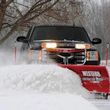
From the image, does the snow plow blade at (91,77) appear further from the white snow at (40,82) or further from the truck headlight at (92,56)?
the truck headlight at (92,56)

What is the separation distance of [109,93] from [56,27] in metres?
2.86

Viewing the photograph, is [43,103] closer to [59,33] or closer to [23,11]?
[59,33]

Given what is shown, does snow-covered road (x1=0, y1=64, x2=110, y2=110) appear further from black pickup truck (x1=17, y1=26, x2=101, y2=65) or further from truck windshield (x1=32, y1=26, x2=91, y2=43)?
truck windshield (x1=32, y1=26, x2=91, y2=43)

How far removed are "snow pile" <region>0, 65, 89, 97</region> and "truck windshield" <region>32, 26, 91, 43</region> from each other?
210cm

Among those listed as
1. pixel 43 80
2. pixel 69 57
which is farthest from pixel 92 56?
pixel 43 80

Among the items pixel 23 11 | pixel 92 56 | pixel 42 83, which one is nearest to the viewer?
pixel 42 83

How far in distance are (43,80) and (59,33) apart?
272 centimetres

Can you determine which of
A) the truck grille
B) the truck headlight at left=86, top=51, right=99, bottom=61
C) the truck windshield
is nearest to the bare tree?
the truck windshield

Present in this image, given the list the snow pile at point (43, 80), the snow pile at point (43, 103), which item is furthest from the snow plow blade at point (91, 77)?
the snow pile at point (43, 103)

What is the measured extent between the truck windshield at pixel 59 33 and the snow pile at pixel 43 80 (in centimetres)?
210

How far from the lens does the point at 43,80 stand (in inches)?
314

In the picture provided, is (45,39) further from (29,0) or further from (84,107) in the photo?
(29,0)

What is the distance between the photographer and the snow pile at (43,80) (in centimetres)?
795

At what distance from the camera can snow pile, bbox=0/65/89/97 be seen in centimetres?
795
